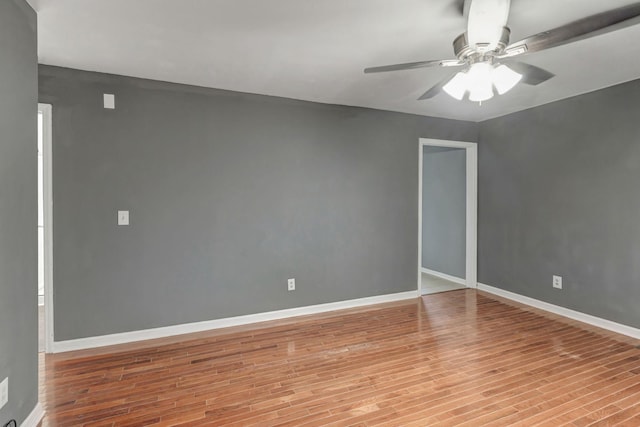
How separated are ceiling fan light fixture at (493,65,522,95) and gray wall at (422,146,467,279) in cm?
300

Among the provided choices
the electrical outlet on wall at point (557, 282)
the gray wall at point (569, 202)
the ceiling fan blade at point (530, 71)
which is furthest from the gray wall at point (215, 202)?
the ceiling fan blade at point (530, 71)

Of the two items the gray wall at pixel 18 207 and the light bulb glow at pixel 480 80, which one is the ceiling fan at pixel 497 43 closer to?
the light bulb glow at pixel 480 80

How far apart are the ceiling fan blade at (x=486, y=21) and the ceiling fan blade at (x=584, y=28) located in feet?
0.37

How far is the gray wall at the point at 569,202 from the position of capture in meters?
3.19

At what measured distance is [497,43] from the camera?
1.79 metres

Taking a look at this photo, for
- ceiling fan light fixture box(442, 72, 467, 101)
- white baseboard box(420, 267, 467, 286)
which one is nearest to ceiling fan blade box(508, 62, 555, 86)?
ceiling fan light fixture box(442, 72, 467, 101)

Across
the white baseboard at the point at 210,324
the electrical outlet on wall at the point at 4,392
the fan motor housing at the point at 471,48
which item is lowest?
the white baseboard at the point at 210,324

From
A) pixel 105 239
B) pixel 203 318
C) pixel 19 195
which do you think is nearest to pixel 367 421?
pixel 203 318

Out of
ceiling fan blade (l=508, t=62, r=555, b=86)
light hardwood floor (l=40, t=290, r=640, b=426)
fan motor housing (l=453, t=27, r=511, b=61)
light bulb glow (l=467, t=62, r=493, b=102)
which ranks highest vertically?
fan motor housing (l=453, t=27, r=511, b=61)

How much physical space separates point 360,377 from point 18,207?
7.49ft

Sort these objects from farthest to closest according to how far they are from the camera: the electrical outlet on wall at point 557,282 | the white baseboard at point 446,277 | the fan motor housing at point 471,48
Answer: the white baseboard at point 446,277 < the electrical outlet on wall at point 557,282 < the fan motor housing at point 471,48

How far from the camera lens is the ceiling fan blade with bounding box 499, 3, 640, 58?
1.46 metres

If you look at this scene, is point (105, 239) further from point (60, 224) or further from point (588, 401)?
point (588, 401)

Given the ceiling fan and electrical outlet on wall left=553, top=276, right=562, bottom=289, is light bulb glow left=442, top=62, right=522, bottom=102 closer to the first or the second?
the ceiling fan
